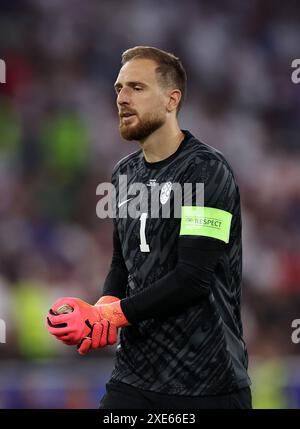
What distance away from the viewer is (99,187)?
9.29 meters

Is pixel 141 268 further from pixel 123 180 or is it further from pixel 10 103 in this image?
pixel 10 103

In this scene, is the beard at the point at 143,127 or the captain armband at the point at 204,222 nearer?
the captain armband at the point at 204,222

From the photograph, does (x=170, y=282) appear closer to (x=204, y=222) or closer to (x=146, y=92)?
(x=204, y=222)

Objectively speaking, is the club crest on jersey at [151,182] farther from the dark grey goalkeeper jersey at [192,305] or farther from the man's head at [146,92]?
the man's head at [146,92]

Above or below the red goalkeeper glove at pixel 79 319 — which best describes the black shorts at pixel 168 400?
below

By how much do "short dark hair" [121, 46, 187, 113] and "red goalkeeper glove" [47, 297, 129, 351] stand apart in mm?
933

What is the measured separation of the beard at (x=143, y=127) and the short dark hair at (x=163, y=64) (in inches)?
6.0

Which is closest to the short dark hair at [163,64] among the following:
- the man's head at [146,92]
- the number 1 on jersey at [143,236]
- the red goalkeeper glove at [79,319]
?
the man's head at [146,92]

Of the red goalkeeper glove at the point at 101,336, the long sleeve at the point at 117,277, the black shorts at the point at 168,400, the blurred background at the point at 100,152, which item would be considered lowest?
the black shorts at the point at 168,400

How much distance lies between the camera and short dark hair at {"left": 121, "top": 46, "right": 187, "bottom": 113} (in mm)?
3795

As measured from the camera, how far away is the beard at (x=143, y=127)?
3.72m

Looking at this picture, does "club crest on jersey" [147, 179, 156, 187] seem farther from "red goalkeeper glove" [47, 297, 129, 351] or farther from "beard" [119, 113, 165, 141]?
"red goalkeeper glove" [47, 297, 129, 351]

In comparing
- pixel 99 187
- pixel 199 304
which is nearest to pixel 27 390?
pixel 99 187

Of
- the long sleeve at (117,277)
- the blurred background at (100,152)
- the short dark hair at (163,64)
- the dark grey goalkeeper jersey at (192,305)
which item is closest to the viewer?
the dark grey goalkeeper jersey at (192,305)
